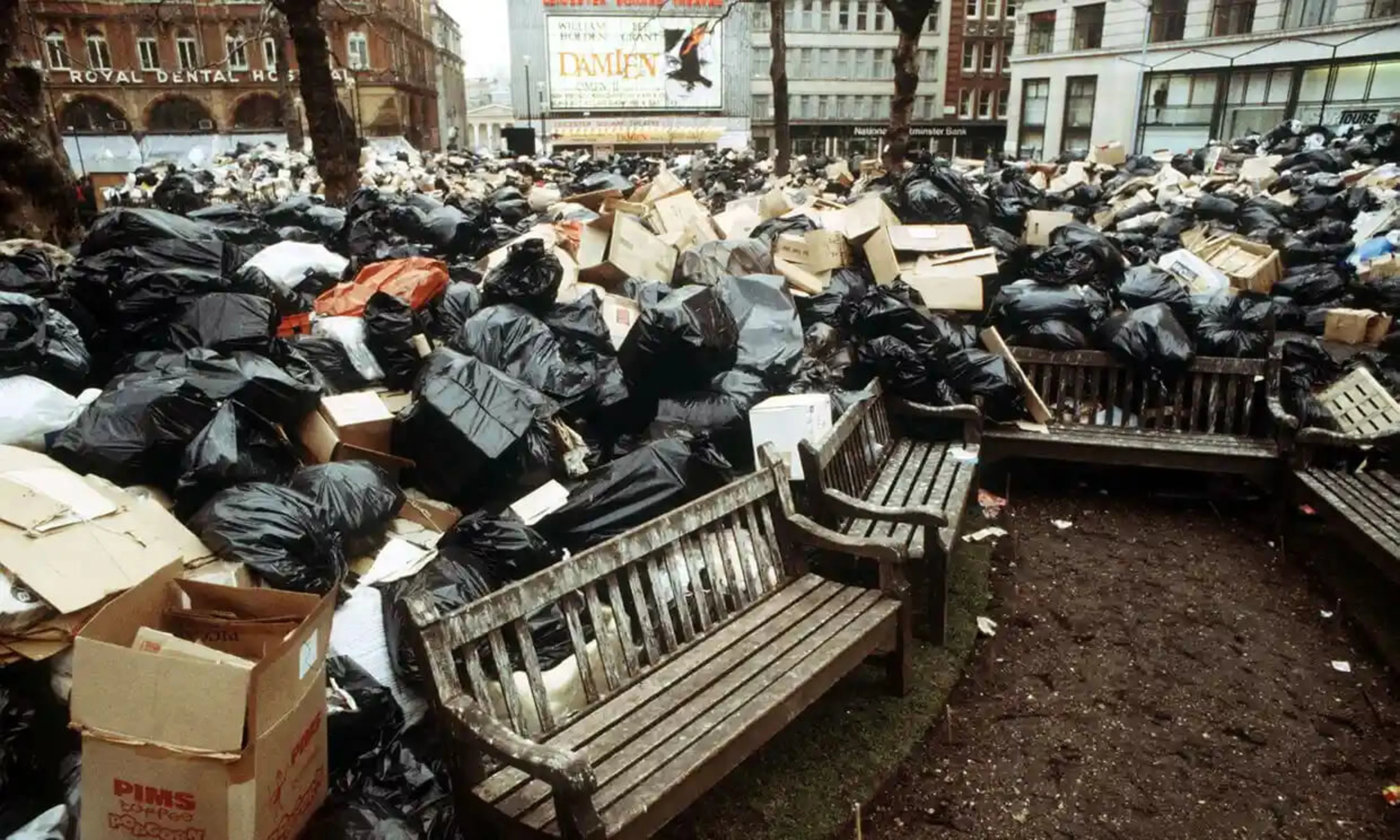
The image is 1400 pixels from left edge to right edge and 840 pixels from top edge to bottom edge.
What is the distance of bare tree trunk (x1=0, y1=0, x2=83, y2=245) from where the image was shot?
5.48 metres

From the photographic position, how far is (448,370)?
3.61 meters

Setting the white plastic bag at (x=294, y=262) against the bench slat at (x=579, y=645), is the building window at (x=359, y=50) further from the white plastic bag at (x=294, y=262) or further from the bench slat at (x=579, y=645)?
the bench slat at (x=579, y=645)

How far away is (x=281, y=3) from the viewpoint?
25.0ft

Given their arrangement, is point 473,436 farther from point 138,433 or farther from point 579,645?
point 579,645

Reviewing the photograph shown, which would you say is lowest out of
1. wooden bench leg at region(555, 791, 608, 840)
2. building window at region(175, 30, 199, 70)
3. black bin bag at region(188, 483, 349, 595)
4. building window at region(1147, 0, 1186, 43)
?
wooden bench leg at region(555, 791, 608, 840)

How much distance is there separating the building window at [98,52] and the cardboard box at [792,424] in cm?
4922

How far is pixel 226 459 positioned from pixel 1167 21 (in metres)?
34.5

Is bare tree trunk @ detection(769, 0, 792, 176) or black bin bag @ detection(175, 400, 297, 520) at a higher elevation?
bare tree trunk @ detection(769, 0, 792, 176)

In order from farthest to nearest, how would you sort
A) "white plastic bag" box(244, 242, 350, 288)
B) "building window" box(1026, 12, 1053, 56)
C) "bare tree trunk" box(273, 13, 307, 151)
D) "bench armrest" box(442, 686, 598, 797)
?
"building window" box(1026, 12, 1053, 56) → "bare tree trunk" box(273, 13, 307, 151) → "white plastic bag" box(244, 242, 350, 288) → "bench armrest" box(442, 686, 598, 797)

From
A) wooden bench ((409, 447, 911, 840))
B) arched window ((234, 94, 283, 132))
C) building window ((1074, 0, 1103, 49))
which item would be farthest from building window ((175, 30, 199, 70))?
wooden bench ((409, 447, 911, 840))

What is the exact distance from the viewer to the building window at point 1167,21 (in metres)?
29.3

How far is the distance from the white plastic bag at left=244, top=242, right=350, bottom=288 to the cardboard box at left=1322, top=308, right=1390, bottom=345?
713 cm

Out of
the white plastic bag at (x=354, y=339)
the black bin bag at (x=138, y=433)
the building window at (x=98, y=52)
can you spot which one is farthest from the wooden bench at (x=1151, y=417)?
the building window at (x=98, y=52)

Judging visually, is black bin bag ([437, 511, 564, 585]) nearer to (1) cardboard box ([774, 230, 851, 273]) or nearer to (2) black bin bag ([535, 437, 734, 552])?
(2) black bin bag ([535, 437, 734, 552])
